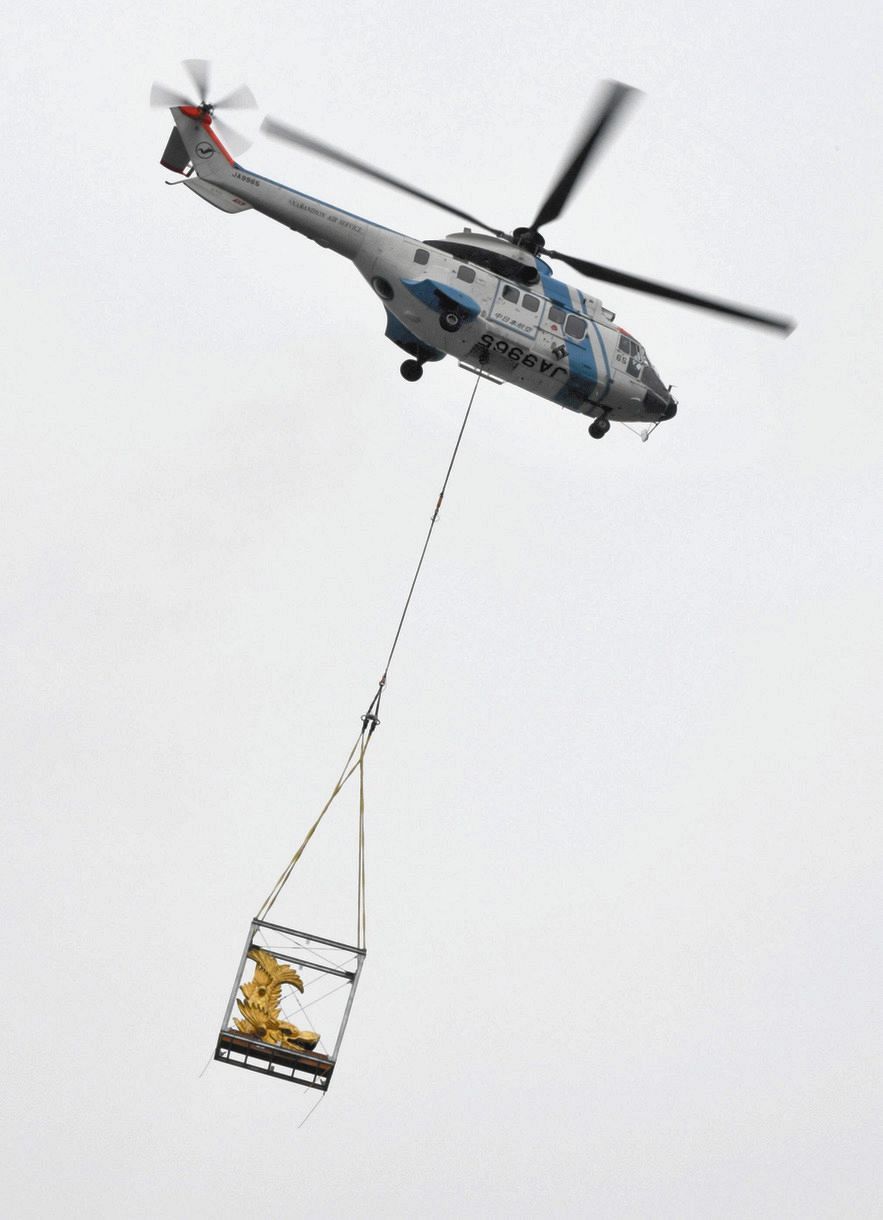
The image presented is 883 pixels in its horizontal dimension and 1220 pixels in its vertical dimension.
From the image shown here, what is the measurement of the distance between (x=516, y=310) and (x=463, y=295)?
1.18 m

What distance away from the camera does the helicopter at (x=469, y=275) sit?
120ft

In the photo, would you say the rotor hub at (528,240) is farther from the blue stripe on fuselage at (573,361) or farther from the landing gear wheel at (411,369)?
the landing gear wheel at (411,369)

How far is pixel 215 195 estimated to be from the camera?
3669cm

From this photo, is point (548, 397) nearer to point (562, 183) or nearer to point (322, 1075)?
point (562, 183)

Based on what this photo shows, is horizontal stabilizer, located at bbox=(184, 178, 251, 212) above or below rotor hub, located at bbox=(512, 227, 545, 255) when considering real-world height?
below

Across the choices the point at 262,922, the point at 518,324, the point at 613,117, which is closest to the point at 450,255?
the point at 518,324

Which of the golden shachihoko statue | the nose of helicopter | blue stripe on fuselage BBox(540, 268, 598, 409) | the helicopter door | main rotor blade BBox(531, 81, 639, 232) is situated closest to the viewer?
the golden shachihoko statue

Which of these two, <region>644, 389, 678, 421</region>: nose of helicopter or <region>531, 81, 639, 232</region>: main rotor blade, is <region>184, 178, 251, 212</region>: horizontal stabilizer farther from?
<region>644, 389, 678, 421</region>: nose of helicopter

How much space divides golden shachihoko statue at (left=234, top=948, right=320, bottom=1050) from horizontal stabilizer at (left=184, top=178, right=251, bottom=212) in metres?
13.6

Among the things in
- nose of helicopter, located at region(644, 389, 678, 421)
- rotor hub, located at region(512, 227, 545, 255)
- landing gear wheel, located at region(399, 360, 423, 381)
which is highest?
rotor hub, located at region(512, 227, 545, 255)

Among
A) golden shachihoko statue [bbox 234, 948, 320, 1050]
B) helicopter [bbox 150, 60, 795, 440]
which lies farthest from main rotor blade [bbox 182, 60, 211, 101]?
golden shachihoko statue [bbox 234, 948, 320, 1050]

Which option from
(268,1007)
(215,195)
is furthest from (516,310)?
(268,1007)

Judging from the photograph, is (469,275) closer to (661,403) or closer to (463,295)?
(463,295)

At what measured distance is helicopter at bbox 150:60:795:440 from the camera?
36.6 m
